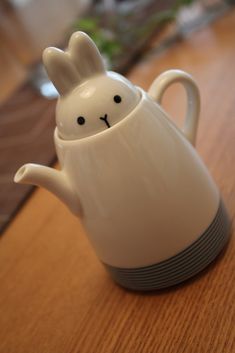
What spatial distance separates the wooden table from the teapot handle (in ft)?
0.29

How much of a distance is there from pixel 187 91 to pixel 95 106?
10 cm

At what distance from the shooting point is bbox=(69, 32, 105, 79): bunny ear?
273 millimetres

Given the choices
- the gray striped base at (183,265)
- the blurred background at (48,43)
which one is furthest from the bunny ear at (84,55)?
the blurred background at (48,43)

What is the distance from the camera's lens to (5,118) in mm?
917

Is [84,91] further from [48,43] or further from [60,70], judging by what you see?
[48,43]

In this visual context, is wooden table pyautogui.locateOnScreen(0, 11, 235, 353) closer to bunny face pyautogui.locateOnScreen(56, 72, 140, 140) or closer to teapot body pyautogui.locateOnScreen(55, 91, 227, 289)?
teapot body pyautogui.locateOnScreen(55, 91, 227, 289)

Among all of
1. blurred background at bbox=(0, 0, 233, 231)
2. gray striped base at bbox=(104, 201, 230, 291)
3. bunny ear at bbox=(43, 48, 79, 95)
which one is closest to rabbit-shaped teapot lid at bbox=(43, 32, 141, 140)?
bunny ear at bbox=(43, 48, 79, 95)

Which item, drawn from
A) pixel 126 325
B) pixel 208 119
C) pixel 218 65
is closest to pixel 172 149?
pixel 126 325

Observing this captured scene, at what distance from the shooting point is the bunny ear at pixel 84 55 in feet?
0.90

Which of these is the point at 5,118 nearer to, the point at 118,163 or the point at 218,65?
the point at 218,65

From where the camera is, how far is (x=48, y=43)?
48.0 inches

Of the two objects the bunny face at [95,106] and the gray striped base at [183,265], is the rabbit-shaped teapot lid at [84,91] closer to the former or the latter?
the bunny face at [95,106]

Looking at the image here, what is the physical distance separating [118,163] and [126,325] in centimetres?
14

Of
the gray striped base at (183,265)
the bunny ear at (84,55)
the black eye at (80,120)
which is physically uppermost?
the bunny ear at (84,55)
